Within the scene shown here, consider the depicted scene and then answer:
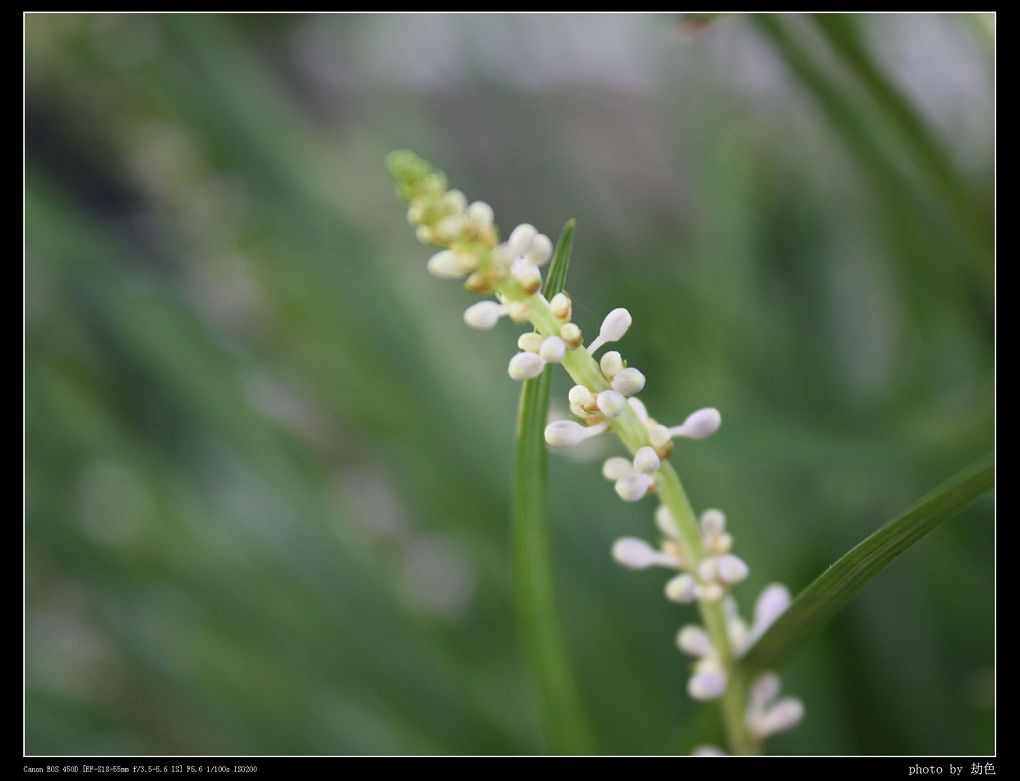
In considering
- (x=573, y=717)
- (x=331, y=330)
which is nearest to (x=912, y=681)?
(x=573, y=717)

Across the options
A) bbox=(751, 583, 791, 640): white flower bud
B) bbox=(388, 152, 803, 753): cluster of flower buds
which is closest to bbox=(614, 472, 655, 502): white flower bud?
bbox=(388, 152, 803, 753): cluster of flower buds

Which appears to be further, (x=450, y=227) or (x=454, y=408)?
(x=454, y=408)

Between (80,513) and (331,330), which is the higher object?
(331,330)

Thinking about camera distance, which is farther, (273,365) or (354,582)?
(273,365)

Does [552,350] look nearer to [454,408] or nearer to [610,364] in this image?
[610,364]

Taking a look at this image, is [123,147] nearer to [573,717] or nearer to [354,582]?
[354,582]

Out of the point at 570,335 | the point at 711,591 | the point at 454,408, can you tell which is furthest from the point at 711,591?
the point at 454,408
